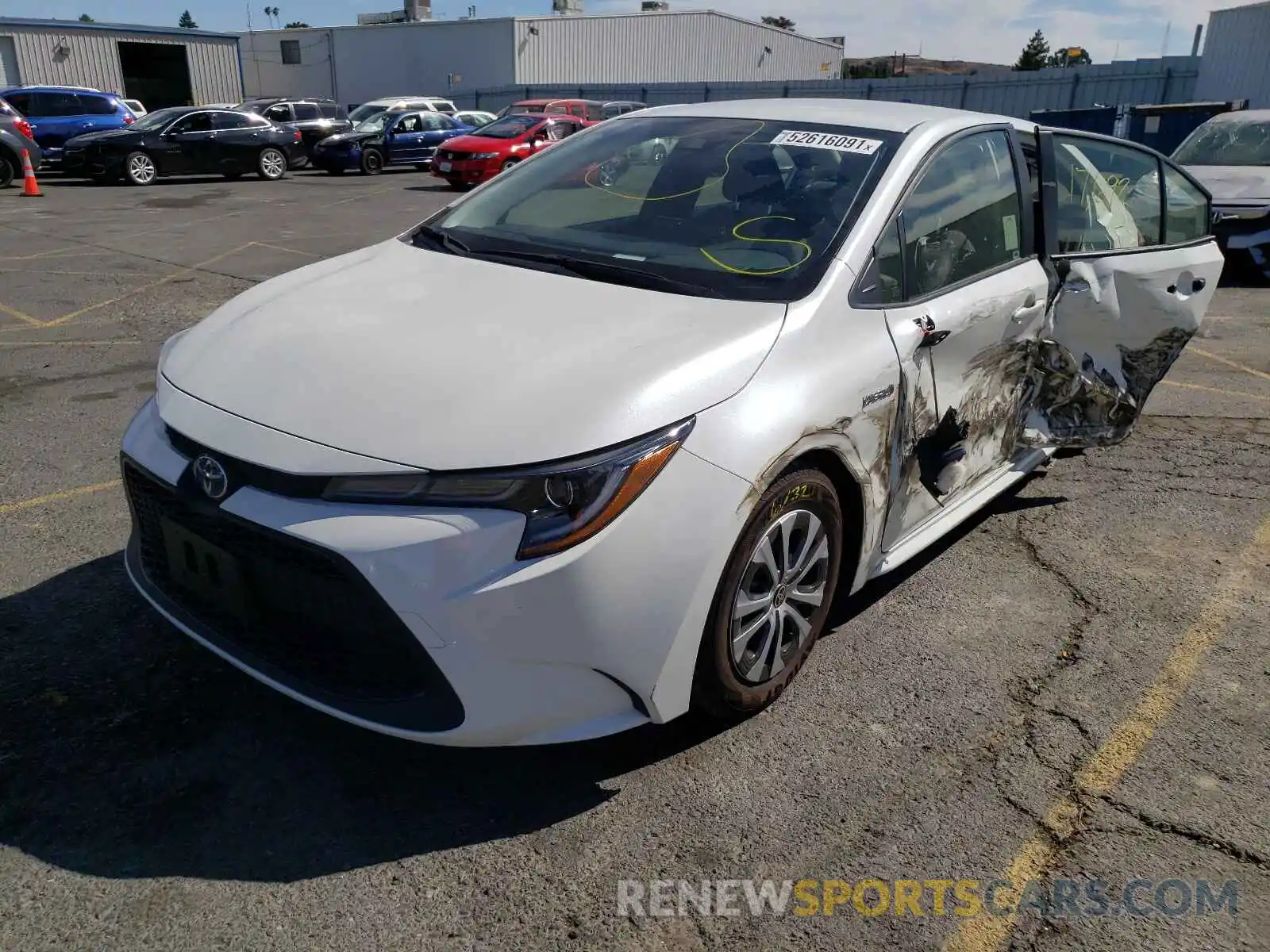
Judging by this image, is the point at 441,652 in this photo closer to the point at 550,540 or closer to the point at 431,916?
the point at 550,540

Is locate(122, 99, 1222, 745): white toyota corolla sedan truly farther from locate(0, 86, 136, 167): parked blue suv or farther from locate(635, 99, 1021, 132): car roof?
locate(0, 86, 136, 167): parked blue suv

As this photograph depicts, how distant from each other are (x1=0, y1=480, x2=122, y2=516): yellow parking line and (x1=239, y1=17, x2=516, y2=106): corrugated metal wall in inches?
1701

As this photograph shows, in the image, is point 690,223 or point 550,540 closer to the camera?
point 550,540

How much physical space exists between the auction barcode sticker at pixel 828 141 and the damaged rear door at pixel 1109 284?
1.06 m

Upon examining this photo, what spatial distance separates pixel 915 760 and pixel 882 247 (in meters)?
1.56

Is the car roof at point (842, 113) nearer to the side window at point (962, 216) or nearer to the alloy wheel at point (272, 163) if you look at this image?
the side window at point (962, 216)

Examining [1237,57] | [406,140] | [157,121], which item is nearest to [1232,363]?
[1237,57]

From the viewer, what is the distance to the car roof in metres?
3.60

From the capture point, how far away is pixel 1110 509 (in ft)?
15.4

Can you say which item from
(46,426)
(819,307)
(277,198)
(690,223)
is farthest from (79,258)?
(819,307)

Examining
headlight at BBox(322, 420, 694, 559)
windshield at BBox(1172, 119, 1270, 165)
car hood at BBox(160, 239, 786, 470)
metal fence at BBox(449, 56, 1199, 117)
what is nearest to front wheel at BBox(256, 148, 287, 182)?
metal fence at BBox(449, 56, 1199, 117)

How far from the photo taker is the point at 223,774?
2625 millimetres

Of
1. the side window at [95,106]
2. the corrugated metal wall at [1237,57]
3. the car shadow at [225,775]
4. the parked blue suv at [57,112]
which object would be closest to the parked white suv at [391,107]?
the side window at [95,106]

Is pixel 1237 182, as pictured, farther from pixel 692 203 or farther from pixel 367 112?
pixel 367 112
